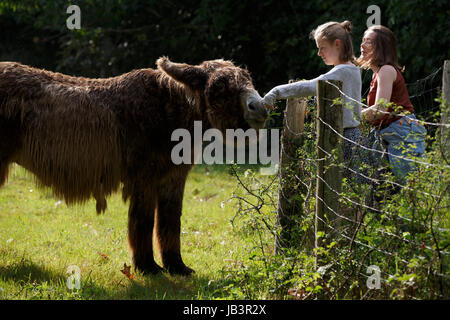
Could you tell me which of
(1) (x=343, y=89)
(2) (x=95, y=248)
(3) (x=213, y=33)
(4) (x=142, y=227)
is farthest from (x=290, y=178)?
(3) (x=213, y=33)

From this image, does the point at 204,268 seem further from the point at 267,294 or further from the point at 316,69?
the point at 316,69

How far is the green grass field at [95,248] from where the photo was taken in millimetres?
4102

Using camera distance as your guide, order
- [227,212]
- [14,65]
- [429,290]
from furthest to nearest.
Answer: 1. [227,212]
2. [14,65]
3. [429,290]

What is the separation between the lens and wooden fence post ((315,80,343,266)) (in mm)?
3281

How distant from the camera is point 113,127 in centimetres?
438

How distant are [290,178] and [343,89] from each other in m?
0.88

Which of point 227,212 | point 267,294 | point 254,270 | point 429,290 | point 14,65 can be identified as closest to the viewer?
point 429,290

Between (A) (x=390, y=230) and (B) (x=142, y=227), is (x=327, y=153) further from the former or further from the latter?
(B) (x=142, y=227)

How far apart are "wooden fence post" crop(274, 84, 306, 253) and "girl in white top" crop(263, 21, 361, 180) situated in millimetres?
361

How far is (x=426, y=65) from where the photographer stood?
898 cm

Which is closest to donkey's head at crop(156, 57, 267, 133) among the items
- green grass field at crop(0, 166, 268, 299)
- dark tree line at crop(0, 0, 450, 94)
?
green grass field at crop(0, 166, 268, 299)

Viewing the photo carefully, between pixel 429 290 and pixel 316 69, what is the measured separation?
9.07m

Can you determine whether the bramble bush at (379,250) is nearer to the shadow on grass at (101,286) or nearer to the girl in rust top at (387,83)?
the shadow on grass at (101,286)
